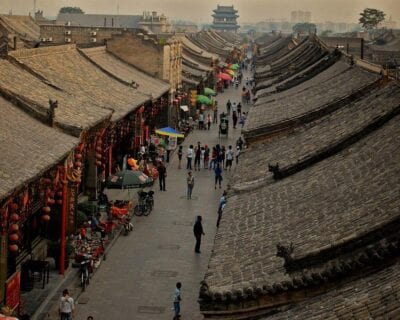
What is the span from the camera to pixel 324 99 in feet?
115

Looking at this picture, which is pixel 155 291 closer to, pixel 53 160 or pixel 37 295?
pixel 37 295

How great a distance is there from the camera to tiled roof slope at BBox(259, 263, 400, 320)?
1262 centimetres

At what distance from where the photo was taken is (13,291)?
23328mm

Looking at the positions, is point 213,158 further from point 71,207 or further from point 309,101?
point 71,207

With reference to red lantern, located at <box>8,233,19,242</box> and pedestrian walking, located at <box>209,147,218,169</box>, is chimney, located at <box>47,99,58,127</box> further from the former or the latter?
pedestrian walking, located at <box>209,147,218,169</box>

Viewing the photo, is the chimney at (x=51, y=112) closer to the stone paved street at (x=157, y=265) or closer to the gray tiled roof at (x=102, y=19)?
the stone paved street at (x=157, y=265)

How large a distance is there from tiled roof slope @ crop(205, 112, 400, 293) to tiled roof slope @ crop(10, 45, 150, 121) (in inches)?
624

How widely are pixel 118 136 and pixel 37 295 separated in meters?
18.1

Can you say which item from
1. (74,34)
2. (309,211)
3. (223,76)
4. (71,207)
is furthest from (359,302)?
(223,76)

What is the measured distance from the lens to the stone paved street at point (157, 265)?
2503 cm

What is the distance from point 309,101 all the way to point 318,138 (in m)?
9.21

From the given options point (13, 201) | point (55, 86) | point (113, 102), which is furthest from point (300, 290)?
point (113, 102)

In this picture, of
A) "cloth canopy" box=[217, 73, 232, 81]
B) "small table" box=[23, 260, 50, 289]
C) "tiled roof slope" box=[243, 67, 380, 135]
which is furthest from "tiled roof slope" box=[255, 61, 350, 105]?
"cloth canopy" box=[217, 73, 232, 81]

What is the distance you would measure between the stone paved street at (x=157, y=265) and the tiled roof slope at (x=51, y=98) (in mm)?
4699
